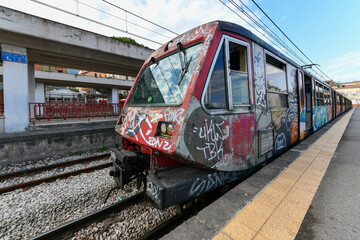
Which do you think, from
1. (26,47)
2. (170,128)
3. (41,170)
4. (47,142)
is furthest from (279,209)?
A: (26,47)

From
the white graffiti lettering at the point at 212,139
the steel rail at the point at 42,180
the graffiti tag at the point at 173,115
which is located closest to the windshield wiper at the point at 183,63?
the graffiti tag at the point at 173,115

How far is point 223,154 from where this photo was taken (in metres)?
2.36

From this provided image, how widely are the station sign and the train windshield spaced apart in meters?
7.86

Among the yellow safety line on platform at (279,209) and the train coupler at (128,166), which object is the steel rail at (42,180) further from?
the yellow safety line on platform at (279,209)

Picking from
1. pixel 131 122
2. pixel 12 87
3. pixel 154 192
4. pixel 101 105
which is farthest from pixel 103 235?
pixel 101 105

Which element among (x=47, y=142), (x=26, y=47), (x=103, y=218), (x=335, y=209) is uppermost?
(x=26, y=47)

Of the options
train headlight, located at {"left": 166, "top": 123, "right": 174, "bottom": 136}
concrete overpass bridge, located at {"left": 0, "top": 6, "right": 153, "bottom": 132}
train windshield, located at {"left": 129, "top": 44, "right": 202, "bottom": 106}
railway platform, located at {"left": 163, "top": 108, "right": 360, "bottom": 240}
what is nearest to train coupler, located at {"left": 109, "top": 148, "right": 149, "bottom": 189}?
train headlight, located at {"left": 166, "top": 123, "right": 174, "bottom": 136}

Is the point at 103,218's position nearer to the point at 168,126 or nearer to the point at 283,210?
the point at 168,126

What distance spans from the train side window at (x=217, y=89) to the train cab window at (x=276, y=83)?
1.45m

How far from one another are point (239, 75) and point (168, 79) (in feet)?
3.76

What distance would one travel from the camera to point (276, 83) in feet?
12.3

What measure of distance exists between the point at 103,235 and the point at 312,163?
13.6ft

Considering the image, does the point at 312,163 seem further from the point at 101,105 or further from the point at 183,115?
the point at 101,105

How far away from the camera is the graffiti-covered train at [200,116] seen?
2.05 metres
